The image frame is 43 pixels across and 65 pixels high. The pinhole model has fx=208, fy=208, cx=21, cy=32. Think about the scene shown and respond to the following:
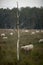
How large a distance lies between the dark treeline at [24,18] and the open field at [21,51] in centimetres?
8

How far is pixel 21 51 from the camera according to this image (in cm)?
316

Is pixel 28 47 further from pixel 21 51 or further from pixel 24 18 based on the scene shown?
pixel 24 18

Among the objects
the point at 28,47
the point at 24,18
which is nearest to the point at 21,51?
the point at 28,47

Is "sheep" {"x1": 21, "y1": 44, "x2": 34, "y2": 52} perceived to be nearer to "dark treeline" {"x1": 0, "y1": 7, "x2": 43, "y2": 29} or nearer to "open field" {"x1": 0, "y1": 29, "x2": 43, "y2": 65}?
"open field" {"x1": 0, "y1": 29, "x2": 43, "y2": 65}

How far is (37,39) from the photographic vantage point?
3266 mm

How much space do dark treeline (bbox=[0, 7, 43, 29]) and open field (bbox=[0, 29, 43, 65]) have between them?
0.08 metres

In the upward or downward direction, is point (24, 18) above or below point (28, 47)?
above

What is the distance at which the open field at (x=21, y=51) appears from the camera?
3.10 metres

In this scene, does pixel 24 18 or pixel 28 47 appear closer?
pixel 28 47

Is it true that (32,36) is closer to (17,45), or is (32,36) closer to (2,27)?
(17,45)

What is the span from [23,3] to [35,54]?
82 centimetres

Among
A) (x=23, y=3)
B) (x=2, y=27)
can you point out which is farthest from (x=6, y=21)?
(x=23, y=3)

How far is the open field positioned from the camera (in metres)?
3.10

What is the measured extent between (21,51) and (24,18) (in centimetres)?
53
